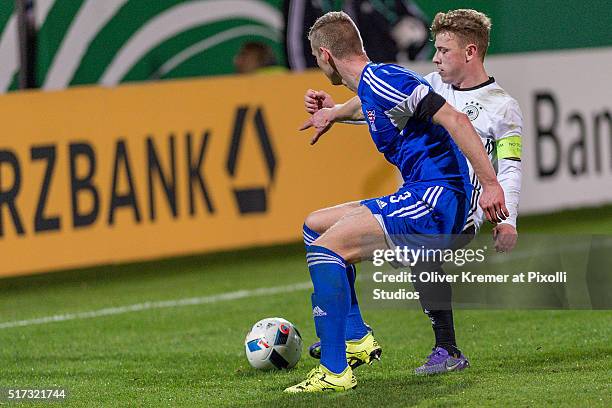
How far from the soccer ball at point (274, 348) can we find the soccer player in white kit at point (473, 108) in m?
0.73

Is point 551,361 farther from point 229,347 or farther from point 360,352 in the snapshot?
point 229,347

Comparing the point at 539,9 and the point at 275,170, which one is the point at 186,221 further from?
the point at 539,9

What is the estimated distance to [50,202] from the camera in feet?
35.6

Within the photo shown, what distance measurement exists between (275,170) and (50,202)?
7.15 ft

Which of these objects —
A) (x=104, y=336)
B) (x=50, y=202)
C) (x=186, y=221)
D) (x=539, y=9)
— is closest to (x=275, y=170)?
(x=186, y=221)

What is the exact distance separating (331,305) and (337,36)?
122cm

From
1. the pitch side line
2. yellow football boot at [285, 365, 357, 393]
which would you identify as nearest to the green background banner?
the pitch side line

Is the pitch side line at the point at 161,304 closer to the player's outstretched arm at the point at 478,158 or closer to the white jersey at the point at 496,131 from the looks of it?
the white jersey at the point at 496,131

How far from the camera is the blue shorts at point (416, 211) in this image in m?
6.54

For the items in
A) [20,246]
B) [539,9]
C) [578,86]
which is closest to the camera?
[20,246]

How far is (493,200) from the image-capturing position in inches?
242

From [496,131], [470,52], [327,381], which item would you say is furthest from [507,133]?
[327,381]

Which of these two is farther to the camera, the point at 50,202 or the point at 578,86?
the point at 578,86

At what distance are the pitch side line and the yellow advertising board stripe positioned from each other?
3.41 feet
